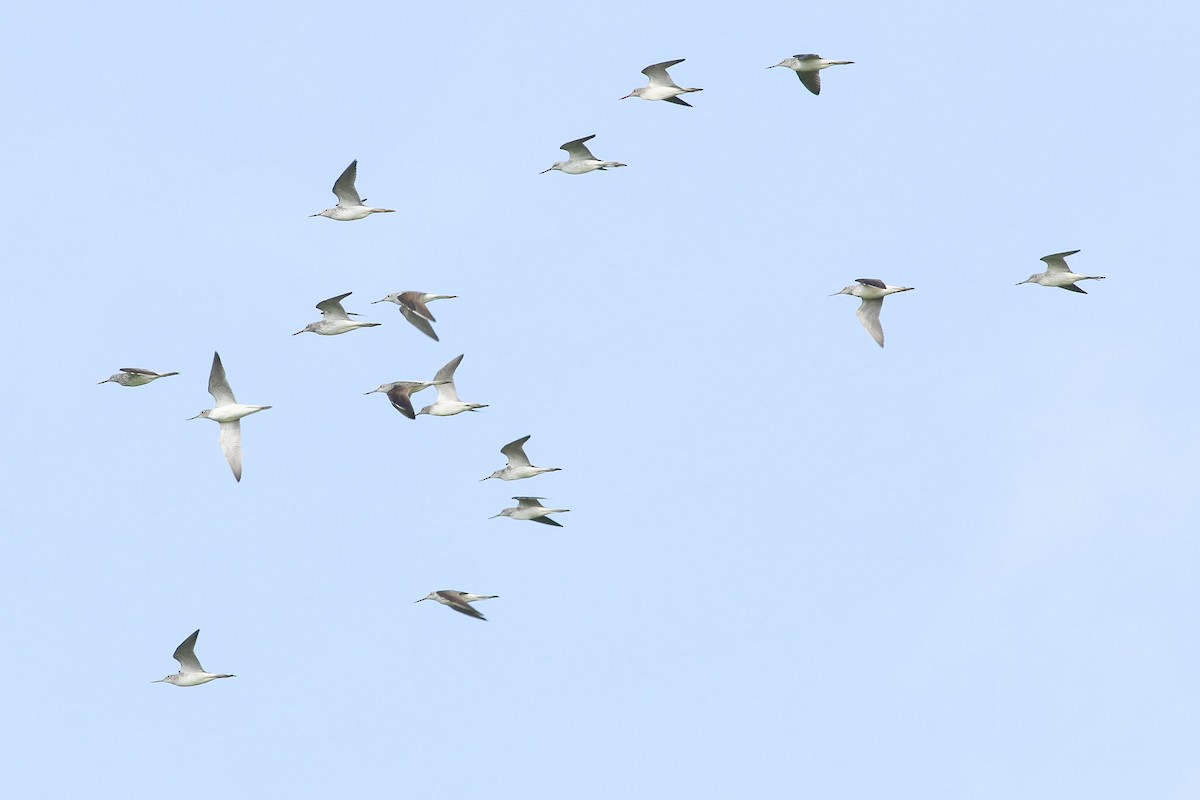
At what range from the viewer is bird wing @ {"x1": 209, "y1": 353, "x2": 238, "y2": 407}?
3562 centimetres

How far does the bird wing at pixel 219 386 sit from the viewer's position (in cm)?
3562

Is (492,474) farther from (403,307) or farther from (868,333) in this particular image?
(868,333)

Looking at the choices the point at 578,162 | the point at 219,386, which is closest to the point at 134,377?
the point at 219,386

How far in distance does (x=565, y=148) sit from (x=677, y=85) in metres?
2.95

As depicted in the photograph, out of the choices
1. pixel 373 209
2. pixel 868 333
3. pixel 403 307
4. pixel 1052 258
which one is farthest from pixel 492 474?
pixel 1052 258

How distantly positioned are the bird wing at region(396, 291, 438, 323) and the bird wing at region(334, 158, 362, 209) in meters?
2.99

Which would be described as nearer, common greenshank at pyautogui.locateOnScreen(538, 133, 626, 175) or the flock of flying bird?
the flock of flying bird

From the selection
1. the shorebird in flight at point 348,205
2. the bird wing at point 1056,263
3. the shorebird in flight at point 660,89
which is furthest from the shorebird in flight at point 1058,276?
the shorebird in flight at point 348,205

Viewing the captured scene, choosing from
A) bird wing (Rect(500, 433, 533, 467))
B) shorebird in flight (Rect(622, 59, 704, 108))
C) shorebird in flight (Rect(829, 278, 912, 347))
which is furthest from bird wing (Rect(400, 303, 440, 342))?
shorebird in flight (Rect(829, 278, 912, 347))

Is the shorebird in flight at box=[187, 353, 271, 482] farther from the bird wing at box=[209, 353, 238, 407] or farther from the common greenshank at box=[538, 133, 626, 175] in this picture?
the common greenshank at box=[538, 133, 626, 175]

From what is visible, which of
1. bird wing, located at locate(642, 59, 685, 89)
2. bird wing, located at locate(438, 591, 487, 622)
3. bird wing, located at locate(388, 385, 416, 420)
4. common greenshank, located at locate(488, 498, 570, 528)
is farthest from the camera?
bird wing, located at locate(642, 59, 685, 89)

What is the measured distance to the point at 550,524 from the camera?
1480 inches

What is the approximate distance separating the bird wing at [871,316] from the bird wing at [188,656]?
641 inches

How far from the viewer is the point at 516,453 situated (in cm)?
3781
